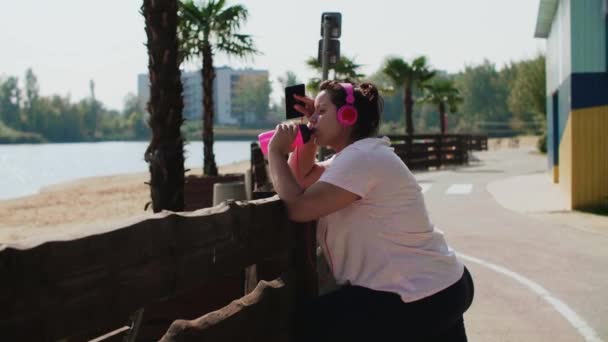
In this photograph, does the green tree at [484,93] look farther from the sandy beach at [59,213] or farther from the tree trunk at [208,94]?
the tree trunk at [208,94]

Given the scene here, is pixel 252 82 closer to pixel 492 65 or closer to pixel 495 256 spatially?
pixel 492 65

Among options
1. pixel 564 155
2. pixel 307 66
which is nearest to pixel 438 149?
pixel 307 66

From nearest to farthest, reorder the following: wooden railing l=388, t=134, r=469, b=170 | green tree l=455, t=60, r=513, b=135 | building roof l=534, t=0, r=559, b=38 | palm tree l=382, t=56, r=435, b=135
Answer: building roof l=534, t=0, r=559, b=38
wooden railing l=388, t=134, r=469, b=170
palm tree l=382, t=56, r=435, b=135
green tree l=455, t=60, r=513, b=135

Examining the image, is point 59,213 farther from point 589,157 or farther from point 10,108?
point 10,108

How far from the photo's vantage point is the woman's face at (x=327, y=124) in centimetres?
301

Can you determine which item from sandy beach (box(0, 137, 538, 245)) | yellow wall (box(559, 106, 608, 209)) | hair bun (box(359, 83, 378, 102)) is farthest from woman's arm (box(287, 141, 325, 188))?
yellow wall (box(559, 106, 608, 209))

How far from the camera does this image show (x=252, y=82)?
604ft

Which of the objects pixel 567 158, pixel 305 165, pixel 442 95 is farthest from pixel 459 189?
pixel 442 95

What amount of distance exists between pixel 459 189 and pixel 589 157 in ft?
19.2

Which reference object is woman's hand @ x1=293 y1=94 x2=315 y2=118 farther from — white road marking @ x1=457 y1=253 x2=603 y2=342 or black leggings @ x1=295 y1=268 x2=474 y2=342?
white road marking @ x1=457 y1=253 x2=603 y2=342

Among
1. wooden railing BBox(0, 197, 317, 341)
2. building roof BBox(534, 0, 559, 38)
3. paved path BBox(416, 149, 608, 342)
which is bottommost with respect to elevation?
paved path BBox(416, 149, 608, 342)

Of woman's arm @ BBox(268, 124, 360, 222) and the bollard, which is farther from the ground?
woman's arm @ BBox(268, 124, 360, 222)

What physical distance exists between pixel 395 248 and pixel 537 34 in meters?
25.9

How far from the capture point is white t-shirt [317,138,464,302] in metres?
2.83
